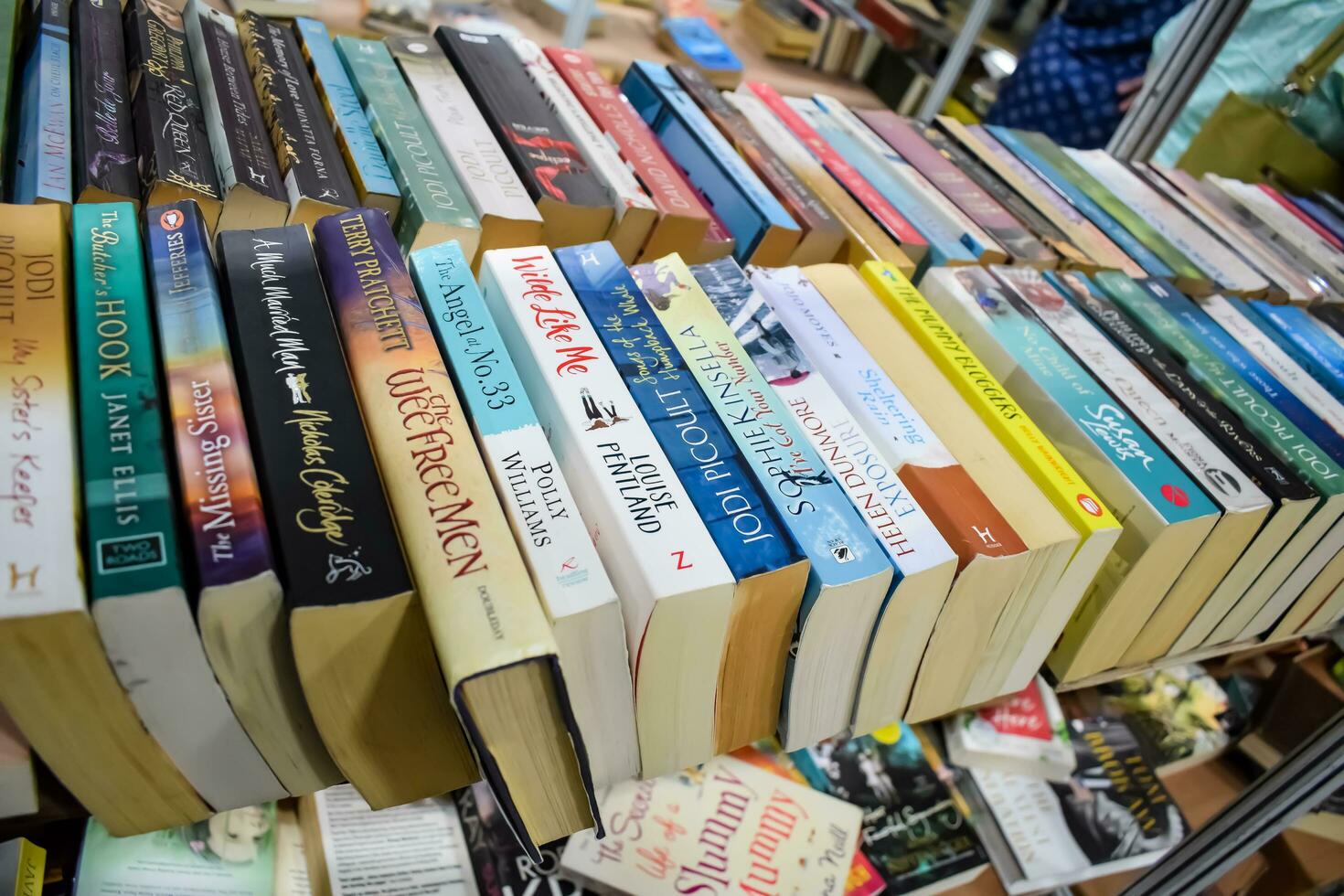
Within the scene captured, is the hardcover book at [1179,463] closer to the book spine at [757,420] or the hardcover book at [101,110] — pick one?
the book spine at [757,420]

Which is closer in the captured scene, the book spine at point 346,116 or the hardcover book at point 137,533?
the hardcover book at point 137,533

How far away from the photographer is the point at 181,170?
0.60m

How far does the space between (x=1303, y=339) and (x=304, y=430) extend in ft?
3.19

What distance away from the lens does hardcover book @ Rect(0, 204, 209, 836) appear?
362 mm

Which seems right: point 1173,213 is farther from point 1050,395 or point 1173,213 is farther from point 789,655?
point 789,655

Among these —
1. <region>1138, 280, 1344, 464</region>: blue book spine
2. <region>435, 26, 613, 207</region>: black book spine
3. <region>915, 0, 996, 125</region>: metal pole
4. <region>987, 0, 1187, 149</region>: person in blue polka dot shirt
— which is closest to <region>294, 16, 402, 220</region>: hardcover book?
<region>435, 26, 613, 207</region>: black book spine

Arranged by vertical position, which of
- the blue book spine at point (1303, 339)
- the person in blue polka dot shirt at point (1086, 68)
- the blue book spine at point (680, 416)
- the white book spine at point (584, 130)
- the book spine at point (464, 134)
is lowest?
the blue book spine at point (680, 416)

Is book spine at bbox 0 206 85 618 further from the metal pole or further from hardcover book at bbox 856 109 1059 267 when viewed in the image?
the metal pole

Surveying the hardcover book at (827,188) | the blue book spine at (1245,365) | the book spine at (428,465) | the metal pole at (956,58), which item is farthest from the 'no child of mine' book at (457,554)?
the metal pole at (956,58)

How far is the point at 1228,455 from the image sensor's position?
0.69 meters

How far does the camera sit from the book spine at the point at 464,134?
0.68 metres

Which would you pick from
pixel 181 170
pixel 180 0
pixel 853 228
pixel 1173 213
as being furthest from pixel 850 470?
pixel 180 0

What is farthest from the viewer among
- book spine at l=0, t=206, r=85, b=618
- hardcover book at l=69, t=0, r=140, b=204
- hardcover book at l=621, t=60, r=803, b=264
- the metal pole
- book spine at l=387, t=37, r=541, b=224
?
the metal pole

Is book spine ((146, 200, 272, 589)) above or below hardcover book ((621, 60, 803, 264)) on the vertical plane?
below
